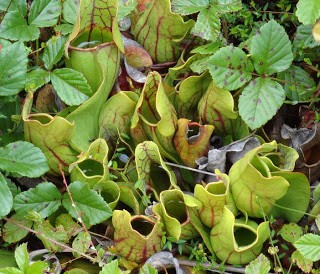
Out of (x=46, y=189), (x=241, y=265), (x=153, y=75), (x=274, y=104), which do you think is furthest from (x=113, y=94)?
(x=241, y=265)

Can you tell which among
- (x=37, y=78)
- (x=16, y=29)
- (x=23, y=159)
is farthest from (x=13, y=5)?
(x=23, y=159)

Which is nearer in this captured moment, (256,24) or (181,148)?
(181,148)

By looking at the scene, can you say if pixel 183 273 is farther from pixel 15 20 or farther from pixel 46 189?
pixel 15 20

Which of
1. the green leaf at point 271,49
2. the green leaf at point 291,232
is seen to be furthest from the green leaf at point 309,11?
the green leaf at point 291,232

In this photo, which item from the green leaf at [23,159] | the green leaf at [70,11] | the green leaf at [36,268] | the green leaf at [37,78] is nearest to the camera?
the green leaf at [36,268]

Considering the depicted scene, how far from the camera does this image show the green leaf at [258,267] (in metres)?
1.03

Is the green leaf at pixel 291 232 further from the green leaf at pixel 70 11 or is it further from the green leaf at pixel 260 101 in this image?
the green leaf at pixel 70 11

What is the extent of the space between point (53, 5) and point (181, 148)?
1.58 ft

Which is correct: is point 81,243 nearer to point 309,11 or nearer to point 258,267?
point 258,267

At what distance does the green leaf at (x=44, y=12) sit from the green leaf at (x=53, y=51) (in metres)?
0.05

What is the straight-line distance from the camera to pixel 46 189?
1.17m

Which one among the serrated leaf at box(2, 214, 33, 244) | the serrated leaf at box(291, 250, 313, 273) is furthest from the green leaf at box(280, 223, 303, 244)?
the serrated leaf at box(2, 214, 33, 244)

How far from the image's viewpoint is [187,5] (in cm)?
125

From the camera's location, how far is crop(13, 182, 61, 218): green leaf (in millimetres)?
1155
